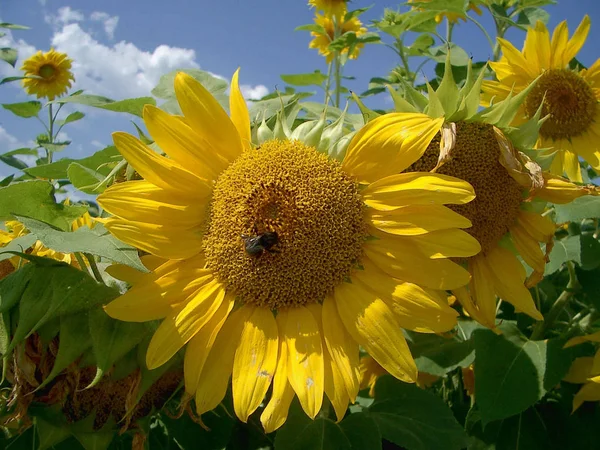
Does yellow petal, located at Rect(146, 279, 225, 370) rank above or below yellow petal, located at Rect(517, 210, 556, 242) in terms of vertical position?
below

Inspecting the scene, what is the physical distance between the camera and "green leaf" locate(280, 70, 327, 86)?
13.3ft

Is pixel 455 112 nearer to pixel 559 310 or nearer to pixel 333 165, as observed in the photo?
pixel 333 165

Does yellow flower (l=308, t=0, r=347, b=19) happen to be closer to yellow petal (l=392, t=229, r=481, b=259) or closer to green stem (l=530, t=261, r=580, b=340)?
green stem (l=530, t=261, r=580, b=340)

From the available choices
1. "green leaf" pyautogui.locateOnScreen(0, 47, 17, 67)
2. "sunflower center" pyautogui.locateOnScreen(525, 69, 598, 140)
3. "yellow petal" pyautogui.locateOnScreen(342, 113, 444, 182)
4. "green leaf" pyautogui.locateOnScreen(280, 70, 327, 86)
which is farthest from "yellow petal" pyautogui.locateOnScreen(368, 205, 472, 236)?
"green leaf" pyautogui.locateOnScreen(0, 47, 17, 67)

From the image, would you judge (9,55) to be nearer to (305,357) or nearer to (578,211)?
(305,357)

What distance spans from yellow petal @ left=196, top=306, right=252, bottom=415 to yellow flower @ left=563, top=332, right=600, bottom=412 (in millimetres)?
1337

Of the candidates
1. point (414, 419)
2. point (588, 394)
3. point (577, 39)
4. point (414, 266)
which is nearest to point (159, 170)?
point (414, 266)

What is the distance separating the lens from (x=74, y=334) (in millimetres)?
1401

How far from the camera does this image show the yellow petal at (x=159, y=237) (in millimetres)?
1479

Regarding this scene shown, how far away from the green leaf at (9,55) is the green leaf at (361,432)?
465 centimetres

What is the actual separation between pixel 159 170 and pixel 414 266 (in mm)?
722

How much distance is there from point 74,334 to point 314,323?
23.6 inches

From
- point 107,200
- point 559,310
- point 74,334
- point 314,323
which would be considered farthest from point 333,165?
point 559,310

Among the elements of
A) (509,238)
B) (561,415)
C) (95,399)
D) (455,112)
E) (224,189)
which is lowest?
(561,415)
